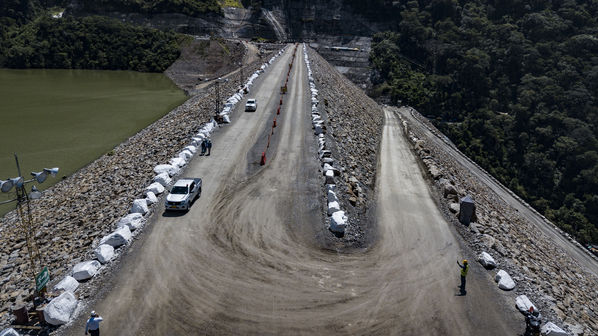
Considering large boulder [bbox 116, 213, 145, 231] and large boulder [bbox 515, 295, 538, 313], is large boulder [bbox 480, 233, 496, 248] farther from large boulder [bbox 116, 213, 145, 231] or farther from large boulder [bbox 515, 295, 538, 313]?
large boulder [bbox 116, 213, 145, 231]

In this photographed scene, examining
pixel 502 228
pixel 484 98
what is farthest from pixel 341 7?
pixel 502 228

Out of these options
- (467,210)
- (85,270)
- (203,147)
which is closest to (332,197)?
(467,210)

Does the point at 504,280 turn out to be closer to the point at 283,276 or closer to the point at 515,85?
the point at 283,276

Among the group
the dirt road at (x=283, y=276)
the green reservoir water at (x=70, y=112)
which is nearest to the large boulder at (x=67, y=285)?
the dirt road at (x=283, y=276)

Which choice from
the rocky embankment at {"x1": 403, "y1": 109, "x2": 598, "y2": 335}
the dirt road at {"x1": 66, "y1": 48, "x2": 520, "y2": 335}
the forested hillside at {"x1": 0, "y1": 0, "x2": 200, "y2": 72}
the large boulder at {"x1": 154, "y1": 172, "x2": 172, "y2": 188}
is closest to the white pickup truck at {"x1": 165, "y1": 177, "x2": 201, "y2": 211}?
the dirt road at {"x1": 66, "y1": 48, "x2": 520, "y2": 335}

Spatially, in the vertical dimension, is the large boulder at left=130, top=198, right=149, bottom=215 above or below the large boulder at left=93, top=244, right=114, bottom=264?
above

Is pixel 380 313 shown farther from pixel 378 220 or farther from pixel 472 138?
pixel 472 138

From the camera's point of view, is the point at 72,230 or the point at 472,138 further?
the point at 472,138

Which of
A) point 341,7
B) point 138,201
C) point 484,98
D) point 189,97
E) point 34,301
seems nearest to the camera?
point 34,301
